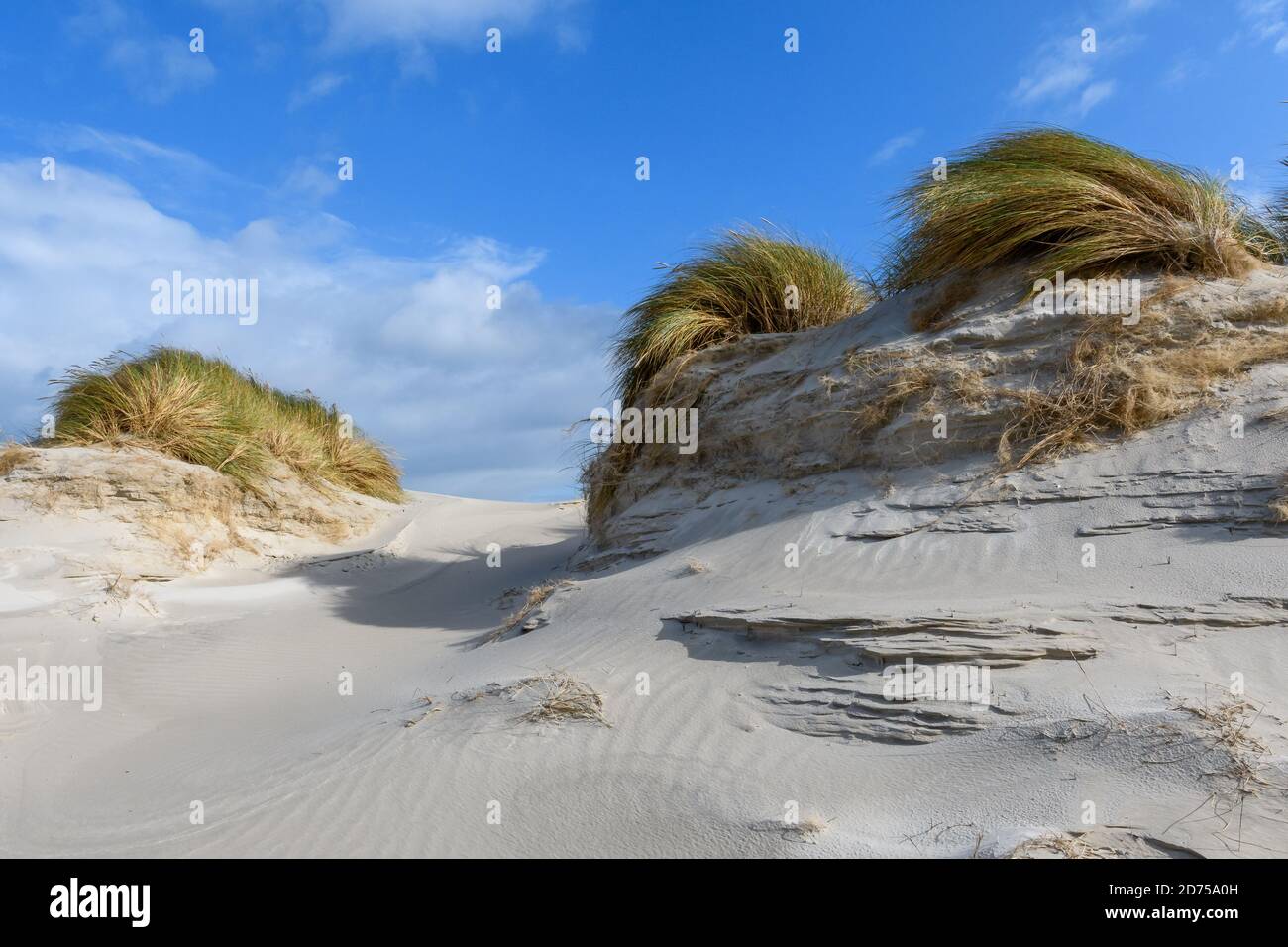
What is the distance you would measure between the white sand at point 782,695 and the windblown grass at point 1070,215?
769mm

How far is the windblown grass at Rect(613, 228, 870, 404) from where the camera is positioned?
9133mm

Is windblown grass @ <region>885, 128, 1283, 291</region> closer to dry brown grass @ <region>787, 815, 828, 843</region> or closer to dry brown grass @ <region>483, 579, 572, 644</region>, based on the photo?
dry brown grass @ <region>483, 579, 572, 644</region>

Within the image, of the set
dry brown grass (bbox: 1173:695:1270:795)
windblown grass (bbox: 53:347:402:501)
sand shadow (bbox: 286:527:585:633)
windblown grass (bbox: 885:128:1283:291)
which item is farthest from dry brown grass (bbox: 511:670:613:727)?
windblown grass (bbox: 53:347:402:501)

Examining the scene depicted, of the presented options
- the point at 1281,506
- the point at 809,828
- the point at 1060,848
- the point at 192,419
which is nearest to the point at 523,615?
the point at 809,828

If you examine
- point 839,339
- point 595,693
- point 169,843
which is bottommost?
point 169,843

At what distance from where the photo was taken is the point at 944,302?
24.5ft

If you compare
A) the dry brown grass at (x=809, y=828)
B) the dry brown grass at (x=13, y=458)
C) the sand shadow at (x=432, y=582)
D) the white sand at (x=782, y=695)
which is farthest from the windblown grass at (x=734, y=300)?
the dry brown grass at (x=13, y=458)

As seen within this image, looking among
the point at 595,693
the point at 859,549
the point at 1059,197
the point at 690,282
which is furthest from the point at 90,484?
the point at 1059,197

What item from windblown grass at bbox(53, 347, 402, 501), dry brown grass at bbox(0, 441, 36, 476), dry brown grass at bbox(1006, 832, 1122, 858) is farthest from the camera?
windblown grass at bbox(53, 347, 402, 501)

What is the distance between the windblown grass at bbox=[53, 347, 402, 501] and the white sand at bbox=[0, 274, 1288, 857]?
3.61 meters

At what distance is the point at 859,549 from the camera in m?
6.34

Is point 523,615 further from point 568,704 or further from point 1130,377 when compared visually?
point 1130,377
